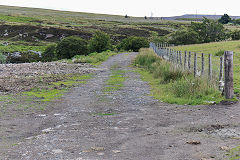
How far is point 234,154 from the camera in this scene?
18.4 feet

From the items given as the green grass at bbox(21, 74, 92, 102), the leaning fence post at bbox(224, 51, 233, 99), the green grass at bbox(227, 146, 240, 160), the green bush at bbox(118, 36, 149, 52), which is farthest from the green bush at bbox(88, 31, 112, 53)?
the green grass at bbox(227, 146, 240, 160)

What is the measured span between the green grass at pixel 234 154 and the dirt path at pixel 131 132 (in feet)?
0.44

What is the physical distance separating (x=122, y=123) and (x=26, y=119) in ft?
8.41

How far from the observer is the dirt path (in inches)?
236

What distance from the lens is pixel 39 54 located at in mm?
71250

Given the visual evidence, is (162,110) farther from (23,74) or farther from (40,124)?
(23,74)

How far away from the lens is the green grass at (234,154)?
5450mm

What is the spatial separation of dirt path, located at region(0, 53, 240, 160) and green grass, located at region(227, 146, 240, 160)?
5.3 inches

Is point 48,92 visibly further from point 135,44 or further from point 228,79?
point 135,44

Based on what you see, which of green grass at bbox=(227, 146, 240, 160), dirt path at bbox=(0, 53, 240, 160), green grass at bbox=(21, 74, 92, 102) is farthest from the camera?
green grass at bbox=(21, 74, 92, 102)

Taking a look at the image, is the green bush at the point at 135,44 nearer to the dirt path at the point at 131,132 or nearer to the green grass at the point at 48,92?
the green grass at the point at 48,92

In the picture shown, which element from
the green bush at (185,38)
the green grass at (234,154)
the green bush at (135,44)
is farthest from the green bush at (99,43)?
the green grass at (234,154)

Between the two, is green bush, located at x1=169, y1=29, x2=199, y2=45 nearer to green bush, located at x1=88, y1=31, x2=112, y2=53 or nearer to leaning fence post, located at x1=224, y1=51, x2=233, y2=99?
green bush, located at x1=88, y1=31, x2=112, y2=53

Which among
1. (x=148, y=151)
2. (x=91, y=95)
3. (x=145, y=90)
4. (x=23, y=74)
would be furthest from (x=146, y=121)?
(x=23, y=74)
